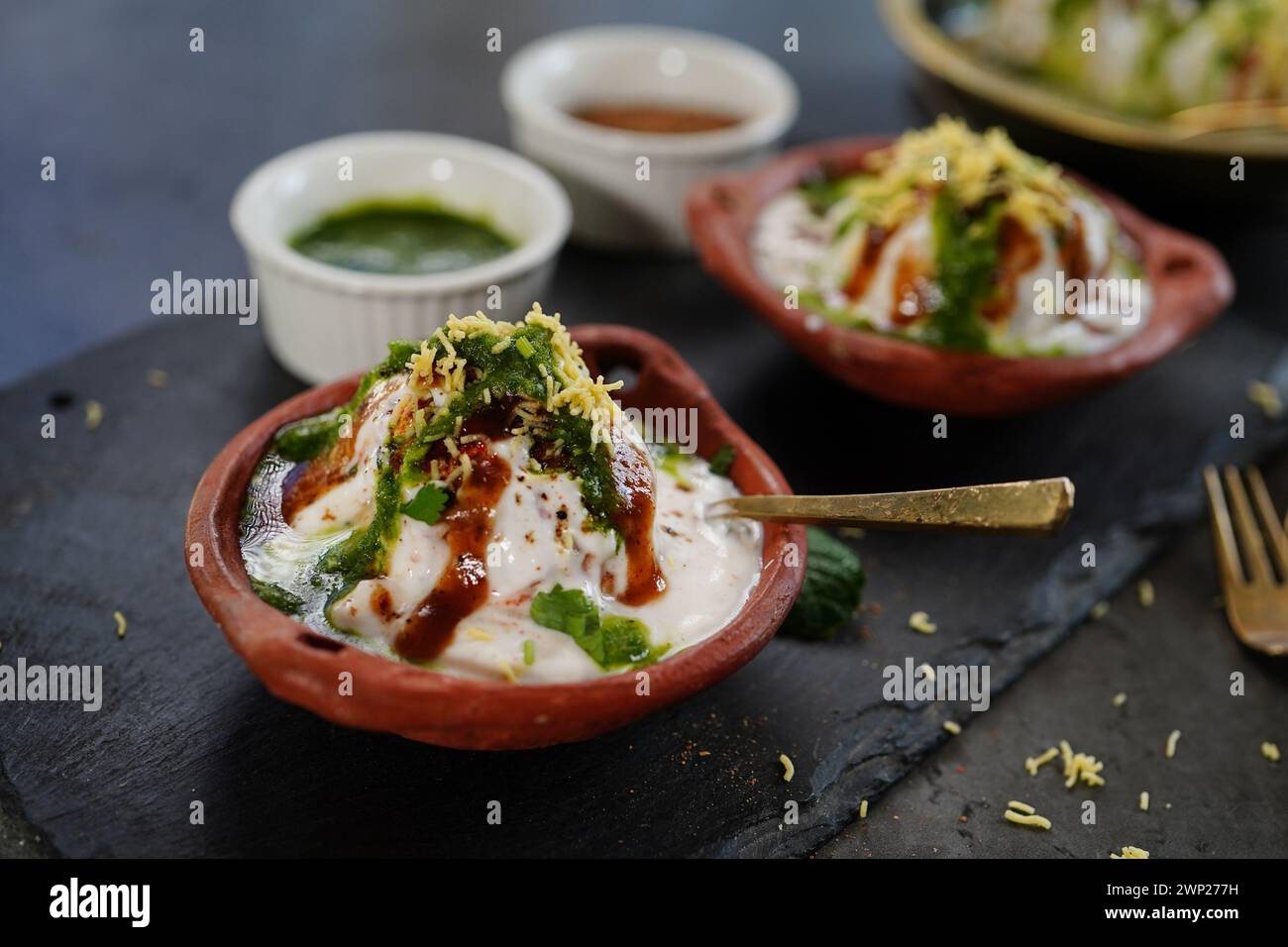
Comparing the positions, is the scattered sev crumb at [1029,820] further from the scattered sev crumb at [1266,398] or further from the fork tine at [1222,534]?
the scattered sev crumb at [1266,398]

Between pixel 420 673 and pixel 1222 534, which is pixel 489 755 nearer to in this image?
pixel 420 673

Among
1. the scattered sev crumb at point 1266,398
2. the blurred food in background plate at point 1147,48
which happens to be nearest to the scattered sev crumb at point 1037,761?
the scattered sev crumb at point 1266,398

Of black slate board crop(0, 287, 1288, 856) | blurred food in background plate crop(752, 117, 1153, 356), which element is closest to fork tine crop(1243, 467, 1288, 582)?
black slate board crop(0, 287, 1288, 856)

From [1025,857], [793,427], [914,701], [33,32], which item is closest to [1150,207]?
[793,427]

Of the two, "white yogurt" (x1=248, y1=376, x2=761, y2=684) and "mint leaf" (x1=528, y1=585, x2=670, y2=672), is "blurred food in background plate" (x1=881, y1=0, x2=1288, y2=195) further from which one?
"mint leaf" (x1=528, y1=585, x2=670, y2=672)

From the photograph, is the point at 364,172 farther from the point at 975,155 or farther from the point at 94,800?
the point at 94,800

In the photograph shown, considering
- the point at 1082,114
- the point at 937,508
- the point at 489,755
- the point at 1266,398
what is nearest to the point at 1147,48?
the point at 1082,114
